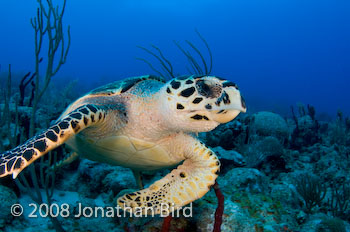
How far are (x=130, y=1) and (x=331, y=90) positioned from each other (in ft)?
286

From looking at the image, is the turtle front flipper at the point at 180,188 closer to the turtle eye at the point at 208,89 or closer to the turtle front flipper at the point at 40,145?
the turtle eye at the point at 208,89

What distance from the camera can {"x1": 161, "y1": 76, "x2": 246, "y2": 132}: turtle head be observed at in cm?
186

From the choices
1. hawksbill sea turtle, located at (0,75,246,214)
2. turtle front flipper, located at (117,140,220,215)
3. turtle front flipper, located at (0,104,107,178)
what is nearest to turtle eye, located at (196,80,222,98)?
hawksbill sea turtle, located at (0,75,246,214)

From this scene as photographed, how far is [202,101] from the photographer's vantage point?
6.19ft

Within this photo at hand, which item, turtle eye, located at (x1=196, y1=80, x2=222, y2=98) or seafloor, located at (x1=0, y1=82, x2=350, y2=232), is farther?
seafloor, located at (x1=0, y1=82, x2=350, y2=232)

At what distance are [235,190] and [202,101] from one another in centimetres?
115

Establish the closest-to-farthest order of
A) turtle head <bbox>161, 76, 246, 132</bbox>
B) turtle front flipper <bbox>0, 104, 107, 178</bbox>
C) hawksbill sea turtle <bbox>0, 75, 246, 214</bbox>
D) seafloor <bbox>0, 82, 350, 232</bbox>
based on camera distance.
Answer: turtle front flipper <bbox>0, 104, 107, 178</bbox>, hawksbill sea turtle <bbox>0, 75, 246, 214</bbox>, turtle head <bbox>161, 76, 246, 132</bbox>, seafloor <bbox>0, 82, 350, 232</bbox>

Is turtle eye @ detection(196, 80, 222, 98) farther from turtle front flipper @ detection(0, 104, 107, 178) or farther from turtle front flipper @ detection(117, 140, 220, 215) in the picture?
turtle front flipper @ detection(0, 104, 107, 178)

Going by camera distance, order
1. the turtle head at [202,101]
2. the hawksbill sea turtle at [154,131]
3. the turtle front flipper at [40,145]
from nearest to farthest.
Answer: the turtle front flipper at [40,145] < the hawksbill sea turtle at [154,131] < the turtle head at [202,101]

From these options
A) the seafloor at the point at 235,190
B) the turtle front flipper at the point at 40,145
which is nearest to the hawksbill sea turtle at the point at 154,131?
the turtle front flipper at the point at 40,145

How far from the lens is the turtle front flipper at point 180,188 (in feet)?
6.20

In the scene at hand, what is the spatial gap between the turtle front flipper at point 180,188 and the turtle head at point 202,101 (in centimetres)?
36

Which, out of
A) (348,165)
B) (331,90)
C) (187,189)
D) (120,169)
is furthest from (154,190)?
(331,90)

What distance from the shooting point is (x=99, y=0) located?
345ft
